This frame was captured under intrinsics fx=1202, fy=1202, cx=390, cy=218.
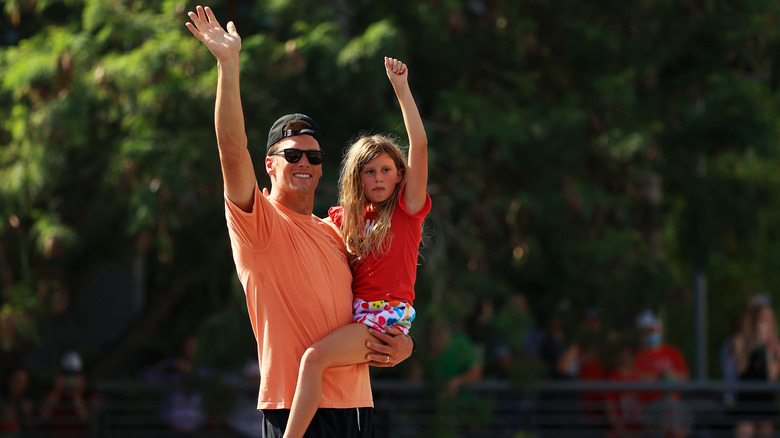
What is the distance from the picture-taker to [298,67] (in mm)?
10125

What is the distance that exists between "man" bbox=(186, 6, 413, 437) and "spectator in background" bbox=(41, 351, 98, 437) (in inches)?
315

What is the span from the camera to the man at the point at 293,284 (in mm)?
4016

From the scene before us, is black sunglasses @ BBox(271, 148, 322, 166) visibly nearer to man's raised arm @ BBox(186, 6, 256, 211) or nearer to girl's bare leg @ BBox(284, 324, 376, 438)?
man's raised arm @ BBox(186, 6, 256, 211)

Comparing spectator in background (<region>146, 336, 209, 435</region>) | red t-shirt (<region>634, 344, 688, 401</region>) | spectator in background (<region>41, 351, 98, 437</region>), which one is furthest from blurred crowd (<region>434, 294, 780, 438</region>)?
spectator in background (<region>41, 351, 98, 437</region>)

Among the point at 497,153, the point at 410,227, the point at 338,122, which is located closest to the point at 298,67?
the point at 338,122

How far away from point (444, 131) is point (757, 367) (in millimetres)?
4068

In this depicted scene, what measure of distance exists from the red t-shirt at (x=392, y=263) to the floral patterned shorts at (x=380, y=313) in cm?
2

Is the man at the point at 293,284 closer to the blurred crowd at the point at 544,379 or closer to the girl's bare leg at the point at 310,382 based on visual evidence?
the girl's bare leg at the point at 310,382

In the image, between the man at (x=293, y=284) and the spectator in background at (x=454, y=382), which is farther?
the spectator in background at (x=454, y=382)

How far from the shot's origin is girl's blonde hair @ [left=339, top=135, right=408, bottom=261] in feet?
14.0

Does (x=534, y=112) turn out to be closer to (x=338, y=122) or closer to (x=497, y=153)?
(x=497, y=153)

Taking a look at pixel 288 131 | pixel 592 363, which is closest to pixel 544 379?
pixel 592 363

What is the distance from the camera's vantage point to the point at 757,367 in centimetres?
1208

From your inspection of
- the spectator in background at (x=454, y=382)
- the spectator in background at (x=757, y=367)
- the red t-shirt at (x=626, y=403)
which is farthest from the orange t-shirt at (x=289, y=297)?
the spectator in background at (x=757, y=367)
